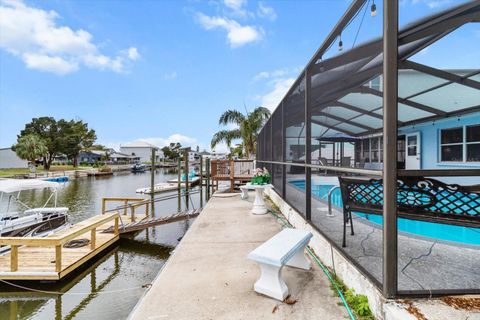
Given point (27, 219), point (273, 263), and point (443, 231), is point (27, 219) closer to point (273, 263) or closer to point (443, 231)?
point (273, 263)

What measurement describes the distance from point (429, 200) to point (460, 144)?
6.73 metres

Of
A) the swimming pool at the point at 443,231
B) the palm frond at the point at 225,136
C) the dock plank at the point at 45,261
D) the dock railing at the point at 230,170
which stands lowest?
the dock plank at the point at 45,261

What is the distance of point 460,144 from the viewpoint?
22.9 feet

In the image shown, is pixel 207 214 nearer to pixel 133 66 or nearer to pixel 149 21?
pixel 149 21

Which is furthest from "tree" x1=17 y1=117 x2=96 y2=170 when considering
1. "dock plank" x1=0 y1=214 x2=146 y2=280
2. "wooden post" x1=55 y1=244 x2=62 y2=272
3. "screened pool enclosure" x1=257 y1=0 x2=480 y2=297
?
"screened pool enclosure" x1=257 y1=0 x2=480 y2=297

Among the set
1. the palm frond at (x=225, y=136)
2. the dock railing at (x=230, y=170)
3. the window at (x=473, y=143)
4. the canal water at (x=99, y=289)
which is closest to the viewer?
the canal water at (x=99, y=289)

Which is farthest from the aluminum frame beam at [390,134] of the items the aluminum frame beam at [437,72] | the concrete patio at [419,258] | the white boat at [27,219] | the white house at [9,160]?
the white house at [9,160]

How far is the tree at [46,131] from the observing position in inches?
1617

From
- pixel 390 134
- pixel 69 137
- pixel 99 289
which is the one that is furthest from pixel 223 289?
pixel 69 137

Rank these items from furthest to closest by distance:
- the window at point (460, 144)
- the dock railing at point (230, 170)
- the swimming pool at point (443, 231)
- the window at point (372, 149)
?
1. the dock railing at point (230, 170)
2. the window at point (372, 149)
3. the window at point (460, 144)
4. the swimming pool at point (443, 231)

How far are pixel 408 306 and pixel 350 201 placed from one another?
4.27 feet

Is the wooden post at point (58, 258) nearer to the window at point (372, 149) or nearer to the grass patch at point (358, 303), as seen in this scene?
the grass patch at point (358, 303)

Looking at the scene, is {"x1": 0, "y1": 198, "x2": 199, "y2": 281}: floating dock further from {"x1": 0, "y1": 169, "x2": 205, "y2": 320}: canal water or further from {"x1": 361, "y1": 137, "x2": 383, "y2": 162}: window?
{"x1": 361, "y1": 137, "x2": 383, "y2": 162}: window

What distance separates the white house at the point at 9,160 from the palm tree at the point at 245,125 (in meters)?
48.9
